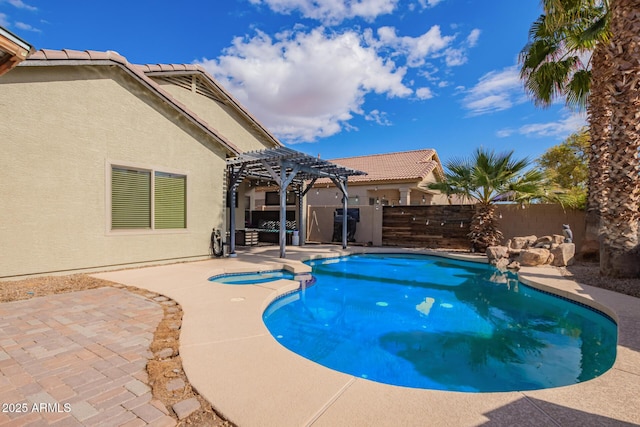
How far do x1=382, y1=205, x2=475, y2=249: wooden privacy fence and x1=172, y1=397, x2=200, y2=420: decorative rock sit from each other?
14826 mm

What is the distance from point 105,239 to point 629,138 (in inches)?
540

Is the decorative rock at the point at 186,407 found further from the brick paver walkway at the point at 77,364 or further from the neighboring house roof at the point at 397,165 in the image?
the neighboring house roof at the point at 397,165

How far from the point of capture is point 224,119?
50.5 feet

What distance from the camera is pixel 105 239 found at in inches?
323

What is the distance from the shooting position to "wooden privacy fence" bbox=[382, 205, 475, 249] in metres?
15.2

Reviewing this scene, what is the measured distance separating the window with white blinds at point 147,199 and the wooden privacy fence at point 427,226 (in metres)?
10.8

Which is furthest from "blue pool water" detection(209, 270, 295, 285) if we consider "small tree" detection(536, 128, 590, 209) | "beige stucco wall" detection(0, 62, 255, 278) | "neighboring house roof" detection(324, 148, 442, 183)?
"small tree" detection(536, 128, 590, 209)

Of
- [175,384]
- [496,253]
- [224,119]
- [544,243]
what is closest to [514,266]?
[496,253]

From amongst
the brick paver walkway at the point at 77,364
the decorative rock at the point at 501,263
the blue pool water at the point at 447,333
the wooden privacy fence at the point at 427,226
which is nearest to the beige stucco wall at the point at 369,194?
the wooden privacy fence at the point at 427,226

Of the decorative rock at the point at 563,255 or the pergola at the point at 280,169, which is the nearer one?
the decorative rock at the point at 563,255

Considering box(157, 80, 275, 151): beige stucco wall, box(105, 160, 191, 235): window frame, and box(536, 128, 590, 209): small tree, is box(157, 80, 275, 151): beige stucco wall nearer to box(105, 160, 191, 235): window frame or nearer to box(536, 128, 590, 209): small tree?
box(105, 160, 191, 235): window frame

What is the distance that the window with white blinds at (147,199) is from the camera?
8531 millimetres

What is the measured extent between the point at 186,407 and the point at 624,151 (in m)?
10.8

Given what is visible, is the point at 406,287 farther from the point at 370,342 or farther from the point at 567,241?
the point at 567,241
